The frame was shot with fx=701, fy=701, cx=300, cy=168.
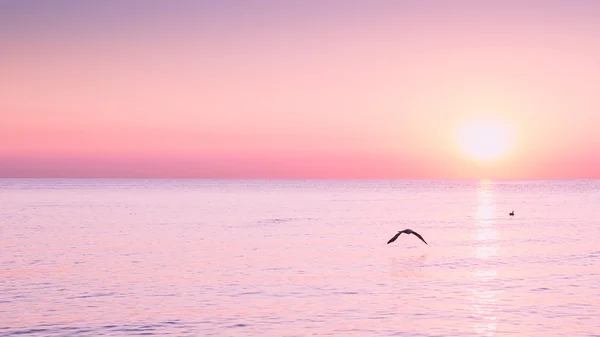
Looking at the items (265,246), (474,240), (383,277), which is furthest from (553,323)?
(474,240)

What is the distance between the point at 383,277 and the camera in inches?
1817

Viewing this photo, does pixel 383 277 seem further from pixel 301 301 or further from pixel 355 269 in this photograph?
pixel 301 301

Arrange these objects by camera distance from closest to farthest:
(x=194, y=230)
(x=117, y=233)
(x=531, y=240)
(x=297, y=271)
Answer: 1. (x=297, y=271)
2. (x=531, y=240)
3. (x=117, y=233)
4. (x=194, y=230)

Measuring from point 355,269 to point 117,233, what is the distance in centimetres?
3655

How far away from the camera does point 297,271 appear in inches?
1891

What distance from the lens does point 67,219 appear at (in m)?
99.1

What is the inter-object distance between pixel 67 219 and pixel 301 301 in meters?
70.0

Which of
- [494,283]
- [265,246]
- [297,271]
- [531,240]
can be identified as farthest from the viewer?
[531,240]

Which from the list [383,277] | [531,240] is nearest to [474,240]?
[531,240]

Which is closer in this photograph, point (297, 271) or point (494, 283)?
point (494, 283)

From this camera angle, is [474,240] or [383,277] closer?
[383,277]

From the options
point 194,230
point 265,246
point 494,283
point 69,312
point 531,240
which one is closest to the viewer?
point 69,312

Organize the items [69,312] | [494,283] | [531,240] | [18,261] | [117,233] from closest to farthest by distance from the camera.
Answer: [69,312], [494,283], [18,261], [531,240], [117,233]

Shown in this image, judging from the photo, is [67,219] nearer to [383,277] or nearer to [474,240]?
→ [474,240]
